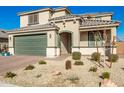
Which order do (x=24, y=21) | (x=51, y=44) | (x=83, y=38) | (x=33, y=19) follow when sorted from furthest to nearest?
(x=24, y=21) < (x=33, y=19) < (x=83, y=38) < (x=51, y=44)

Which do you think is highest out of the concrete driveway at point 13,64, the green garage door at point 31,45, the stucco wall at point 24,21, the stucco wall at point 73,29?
the stucco wall at point 24,21

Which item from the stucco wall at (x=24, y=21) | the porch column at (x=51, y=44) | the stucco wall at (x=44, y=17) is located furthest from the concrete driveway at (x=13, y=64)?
the stucco wall at (x=24, y=21)

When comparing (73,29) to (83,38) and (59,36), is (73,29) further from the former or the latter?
(59,36)

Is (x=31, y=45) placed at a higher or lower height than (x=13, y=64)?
higher

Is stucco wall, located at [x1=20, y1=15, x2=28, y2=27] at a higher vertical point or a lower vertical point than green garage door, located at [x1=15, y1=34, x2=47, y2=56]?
higher

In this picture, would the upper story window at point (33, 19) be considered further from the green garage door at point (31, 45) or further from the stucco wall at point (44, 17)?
the green garage door at point (31, 45)

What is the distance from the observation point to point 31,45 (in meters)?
15.6

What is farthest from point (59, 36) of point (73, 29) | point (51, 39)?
point (73, 29)

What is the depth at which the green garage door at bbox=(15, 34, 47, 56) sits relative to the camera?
14.8 metres

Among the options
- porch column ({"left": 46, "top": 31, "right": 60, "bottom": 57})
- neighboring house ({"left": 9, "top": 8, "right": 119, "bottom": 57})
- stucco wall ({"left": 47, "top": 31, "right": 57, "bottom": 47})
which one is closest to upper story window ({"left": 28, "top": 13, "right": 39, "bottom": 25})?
neighboring house ({"left": 9, "top": 8, "right": 119, "bottom": 57})

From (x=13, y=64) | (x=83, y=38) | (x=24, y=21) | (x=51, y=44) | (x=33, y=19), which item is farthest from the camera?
(x=24, y=21)

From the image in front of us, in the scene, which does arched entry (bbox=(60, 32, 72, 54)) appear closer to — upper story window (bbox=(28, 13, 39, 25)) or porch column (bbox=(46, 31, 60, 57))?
porch column (bbox=(46, 31, 60, 57))

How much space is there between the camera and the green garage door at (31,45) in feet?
48.5
